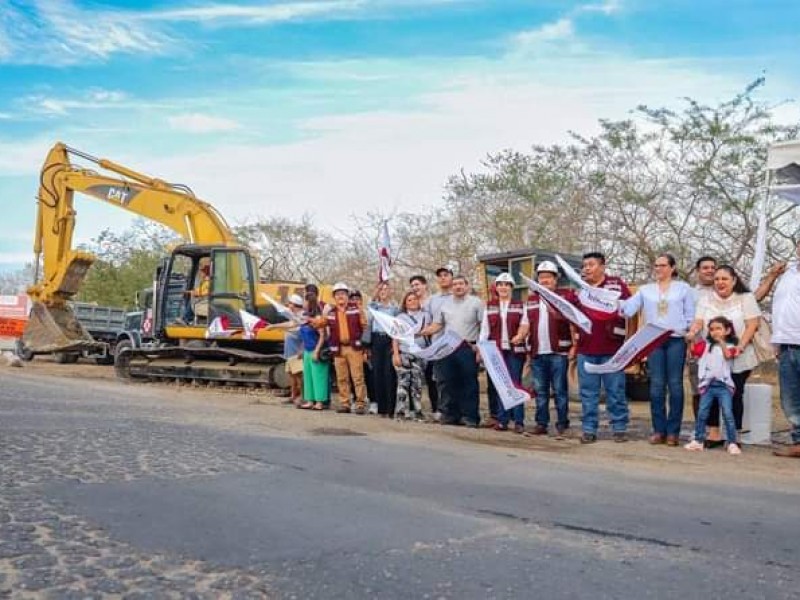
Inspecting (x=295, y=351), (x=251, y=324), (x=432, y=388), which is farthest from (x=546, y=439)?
(x=251, y=324)

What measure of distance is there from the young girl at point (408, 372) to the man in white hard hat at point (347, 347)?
74 cm

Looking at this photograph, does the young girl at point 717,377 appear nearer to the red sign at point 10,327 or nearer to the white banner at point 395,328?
the white banner at point 395,328

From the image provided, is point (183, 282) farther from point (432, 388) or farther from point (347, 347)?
point (432, 388)

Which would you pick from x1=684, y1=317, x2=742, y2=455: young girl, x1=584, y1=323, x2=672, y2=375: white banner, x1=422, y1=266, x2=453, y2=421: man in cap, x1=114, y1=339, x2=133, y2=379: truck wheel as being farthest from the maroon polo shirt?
x1=114, y1=339, x2=133, y2=379: truck wheel

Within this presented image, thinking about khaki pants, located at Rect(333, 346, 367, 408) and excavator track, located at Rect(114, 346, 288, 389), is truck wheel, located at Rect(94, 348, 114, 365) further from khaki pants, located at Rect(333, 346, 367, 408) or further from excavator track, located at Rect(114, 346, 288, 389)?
khaki pants, located at Rect(333, 346, 367, 408)

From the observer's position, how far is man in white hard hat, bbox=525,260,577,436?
9156mm

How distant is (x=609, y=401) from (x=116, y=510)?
548 cm

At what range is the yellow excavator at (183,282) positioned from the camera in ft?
50.0

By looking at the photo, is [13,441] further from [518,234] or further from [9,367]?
[518,234]

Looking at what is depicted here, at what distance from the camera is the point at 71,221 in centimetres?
1995

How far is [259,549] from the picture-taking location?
4.05 metres

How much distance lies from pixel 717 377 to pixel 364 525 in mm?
4636

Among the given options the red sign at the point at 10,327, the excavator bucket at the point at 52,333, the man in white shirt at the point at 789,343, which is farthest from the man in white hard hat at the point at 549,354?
the red sign at the point at 10,327

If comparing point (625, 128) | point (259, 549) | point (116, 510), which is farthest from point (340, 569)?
point (625, 128)
